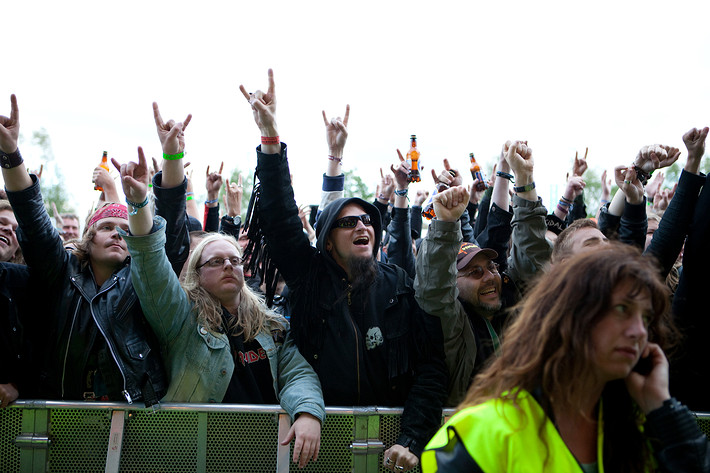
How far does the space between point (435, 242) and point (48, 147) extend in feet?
119

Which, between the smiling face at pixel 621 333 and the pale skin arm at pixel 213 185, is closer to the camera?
the smiling face at pixel 621 333

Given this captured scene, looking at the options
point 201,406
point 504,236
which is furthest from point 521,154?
point 201,406

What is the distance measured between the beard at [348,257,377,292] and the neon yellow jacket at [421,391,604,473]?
5.93 feet

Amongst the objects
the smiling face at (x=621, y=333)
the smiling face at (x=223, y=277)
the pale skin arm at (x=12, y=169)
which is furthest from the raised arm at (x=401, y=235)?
the smiling face at (x=621, y=333)

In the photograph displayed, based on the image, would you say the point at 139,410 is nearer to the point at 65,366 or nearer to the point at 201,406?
the point at 201,406

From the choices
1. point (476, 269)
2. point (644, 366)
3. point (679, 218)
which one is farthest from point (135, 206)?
point (679, 218)

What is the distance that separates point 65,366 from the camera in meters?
3.17

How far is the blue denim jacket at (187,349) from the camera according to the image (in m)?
3.00

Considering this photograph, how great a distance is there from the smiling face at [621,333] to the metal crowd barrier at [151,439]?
5.11 ft

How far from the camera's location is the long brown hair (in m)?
1.81

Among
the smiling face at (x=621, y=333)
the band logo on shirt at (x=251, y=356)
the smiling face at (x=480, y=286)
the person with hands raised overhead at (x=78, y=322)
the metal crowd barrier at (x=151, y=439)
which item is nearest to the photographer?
the smiling face at (x=621, y=333)

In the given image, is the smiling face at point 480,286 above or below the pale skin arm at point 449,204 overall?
below

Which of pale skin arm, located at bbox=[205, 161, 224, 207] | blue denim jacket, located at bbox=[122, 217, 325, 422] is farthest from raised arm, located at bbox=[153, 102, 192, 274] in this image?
pale skin arm, located at bbox=[205, 161, 224, 207]

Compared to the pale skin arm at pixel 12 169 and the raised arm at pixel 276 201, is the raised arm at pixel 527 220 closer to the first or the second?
the raised arm at pixel 276 201
